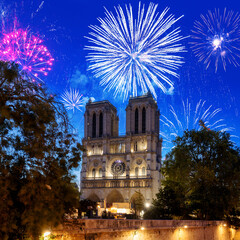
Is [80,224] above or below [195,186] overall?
below

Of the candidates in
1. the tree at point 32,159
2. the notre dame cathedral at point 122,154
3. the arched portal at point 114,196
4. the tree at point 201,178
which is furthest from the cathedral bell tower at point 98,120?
the tree at point 32,159

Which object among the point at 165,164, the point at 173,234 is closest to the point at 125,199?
the point at 165,164

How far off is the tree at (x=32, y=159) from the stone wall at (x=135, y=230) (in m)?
2.34

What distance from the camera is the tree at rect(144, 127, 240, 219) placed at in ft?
97.1

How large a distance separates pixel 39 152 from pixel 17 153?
961 mm

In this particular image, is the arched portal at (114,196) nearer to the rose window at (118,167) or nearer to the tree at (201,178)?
the rose window at (118,167)

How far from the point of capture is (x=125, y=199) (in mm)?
62531

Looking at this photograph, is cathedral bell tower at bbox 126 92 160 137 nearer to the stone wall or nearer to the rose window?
the rose window

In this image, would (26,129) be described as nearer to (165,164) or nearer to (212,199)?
(212,199)

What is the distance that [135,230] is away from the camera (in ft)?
55.9

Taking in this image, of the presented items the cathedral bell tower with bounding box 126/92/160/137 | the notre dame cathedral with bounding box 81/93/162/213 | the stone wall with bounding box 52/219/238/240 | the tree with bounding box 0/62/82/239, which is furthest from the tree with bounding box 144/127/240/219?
the cathedral bell tower with bounding box 126/92/160/137

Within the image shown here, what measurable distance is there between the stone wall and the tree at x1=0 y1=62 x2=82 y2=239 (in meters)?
2.34

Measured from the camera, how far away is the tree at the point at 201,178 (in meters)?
29.6

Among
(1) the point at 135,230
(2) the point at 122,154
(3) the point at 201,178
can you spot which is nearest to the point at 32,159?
(1) the point at 135,230
